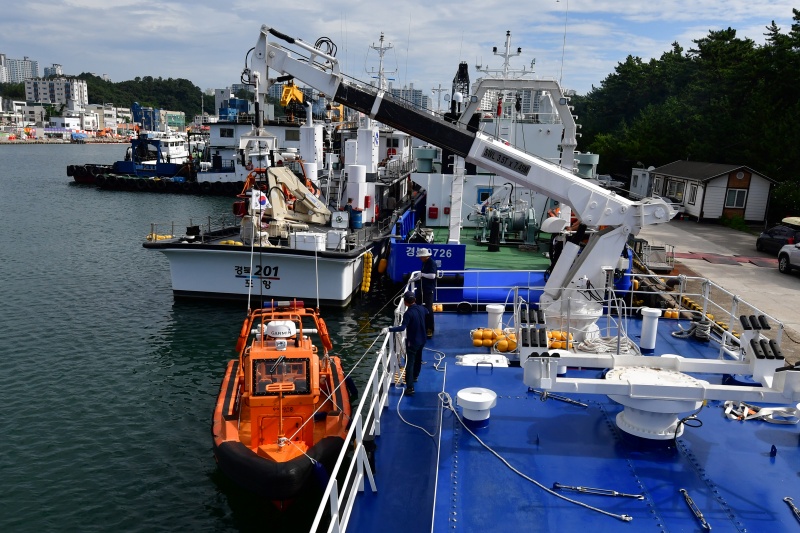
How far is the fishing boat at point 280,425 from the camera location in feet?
25.4

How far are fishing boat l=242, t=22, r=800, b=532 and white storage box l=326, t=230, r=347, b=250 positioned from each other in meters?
8.54

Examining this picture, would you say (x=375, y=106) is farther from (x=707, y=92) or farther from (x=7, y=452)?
(x=707, y=92)

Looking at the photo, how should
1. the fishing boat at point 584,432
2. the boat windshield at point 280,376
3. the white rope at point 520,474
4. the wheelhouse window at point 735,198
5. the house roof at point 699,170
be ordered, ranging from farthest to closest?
the wheelhouse window at point 735,198 < the house roof at point 699,170 < the boat windshield at point 280,376 < the fishing boat at point 584,432 < the white rope at point 520,474

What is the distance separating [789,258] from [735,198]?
12.5 m

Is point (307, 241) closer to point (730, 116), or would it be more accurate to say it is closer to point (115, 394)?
point (115, 394)

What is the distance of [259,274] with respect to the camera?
1761cm

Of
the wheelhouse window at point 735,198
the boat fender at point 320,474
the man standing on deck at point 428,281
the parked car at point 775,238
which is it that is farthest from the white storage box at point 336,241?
the wheelhouse window at point 735,198

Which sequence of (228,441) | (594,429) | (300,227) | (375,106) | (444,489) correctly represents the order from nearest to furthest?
1. (444,489)
2. (594,429)
3. (228,441)
4. (375,106)
5. (300,227)

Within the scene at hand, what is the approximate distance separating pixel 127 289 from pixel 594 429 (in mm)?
18127

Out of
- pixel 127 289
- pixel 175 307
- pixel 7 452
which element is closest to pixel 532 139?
pixel 175 307

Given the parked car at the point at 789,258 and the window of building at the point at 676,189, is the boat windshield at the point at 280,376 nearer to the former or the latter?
the parked car at the point at 789,258

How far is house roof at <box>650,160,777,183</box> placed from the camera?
30.0 meters

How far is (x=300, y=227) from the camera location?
61.4 feet

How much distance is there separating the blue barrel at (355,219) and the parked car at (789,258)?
14761 mm
